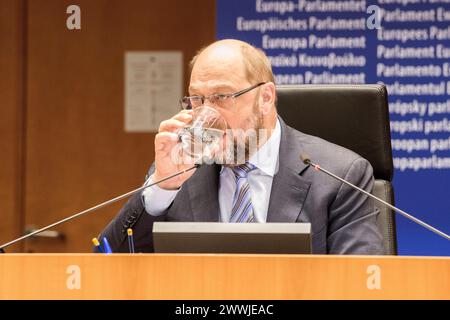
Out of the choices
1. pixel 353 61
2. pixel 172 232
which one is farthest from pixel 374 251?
pixel 353 61

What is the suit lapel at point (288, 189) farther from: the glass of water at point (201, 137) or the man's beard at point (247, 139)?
the glass of water at point (201, 137)

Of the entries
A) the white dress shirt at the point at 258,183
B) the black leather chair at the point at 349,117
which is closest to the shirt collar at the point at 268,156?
the white dress shirt at the point at 258,183

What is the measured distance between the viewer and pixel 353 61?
11.4ft

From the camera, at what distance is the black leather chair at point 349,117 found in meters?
2.32

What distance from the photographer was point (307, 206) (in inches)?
81.7

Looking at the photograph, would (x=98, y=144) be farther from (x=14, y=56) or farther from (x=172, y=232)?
(x=172, y=232)

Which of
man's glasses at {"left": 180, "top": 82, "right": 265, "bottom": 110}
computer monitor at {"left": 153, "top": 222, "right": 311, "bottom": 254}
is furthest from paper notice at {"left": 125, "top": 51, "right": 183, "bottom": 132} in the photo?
computer monitor at {"left": 153, "top": 222, "right": 311, "bottom": 254}

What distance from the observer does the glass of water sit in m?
1.90

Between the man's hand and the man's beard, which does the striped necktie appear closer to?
the man's beard

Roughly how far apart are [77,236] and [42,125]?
567 mm

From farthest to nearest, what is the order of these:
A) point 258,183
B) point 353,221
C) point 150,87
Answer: point 150,87 < point 258,183 < point 353,221

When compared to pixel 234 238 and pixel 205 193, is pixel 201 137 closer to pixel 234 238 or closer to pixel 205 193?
pixel 205 193

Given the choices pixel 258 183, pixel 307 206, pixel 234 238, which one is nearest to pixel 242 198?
pixel 258 183

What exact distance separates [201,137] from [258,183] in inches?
12.7
